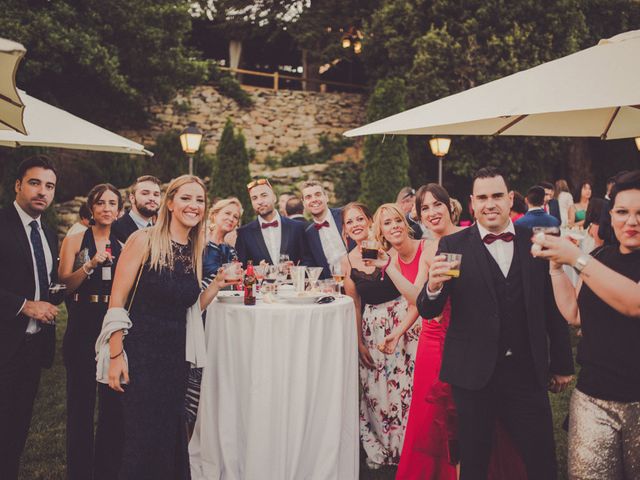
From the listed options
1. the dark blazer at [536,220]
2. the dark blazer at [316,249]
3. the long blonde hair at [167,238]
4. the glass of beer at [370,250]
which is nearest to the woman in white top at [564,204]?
the dark blazer at [536,220]

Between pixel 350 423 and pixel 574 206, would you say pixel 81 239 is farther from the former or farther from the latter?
pixel 574 206

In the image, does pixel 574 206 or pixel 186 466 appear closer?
pixel 186 466

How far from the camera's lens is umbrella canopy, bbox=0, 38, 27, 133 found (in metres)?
2.04

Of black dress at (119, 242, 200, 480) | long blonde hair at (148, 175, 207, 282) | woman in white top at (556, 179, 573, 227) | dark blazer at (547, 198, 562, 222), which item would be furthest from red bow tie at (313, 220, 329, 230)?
woman in white top at (556, 179, 573, 227)

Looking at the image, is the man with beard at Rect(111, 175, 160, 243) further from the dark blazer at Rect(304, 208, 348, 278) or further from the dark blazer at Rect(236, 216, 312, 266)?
the dark blazer at Rect(304, 208, 348, 278)

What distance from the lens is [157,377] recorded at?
118 inches

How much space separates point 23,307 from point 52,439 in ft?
6.50

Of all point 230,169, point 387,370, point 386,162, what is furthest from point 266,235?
point 386,162

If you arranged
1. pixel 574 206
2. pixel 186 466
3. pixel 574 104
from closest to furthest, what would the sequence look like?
pixel 574 104 → pixel 186 466 → pixel 574 206

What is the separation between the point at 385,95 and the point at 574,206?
28.3ft

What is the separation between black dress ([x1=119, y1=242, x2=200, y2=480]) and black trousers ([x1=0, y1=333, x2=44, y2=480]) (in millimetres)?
733

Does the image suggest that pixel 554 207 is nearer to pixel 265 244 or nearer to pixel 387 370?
pixel 265 244

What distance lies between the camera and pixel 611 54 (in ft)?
8.76

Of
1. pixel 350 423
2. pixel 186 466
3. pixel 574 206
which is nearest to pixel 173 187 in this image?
pixel 186 466
